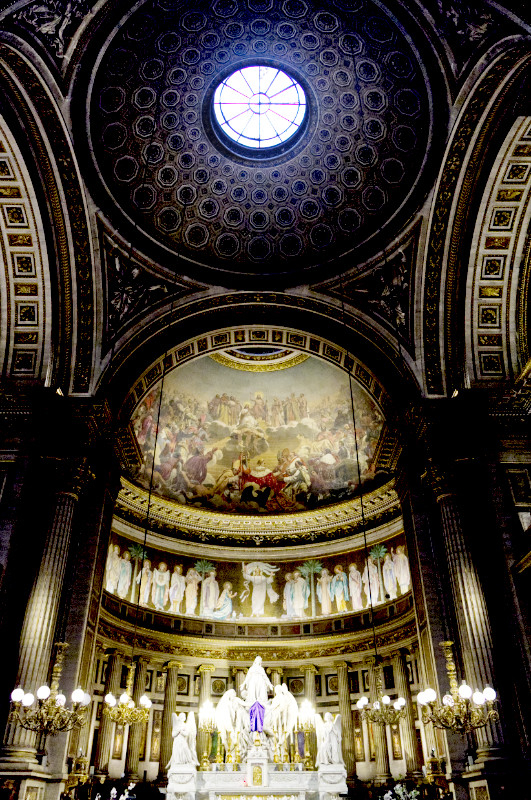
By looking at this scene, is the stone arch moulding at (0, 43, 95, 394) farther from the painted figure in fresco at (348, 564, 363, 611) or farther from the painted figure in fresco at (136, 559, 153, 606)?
the painted figure in fresco at (348, 564, 363, 611)

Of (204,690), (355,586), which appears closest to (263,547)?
(355,586)

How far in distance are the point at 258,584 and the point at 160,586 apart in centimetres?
400

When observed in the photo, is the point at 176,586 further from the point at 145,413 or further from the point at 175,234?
the point at 175,234

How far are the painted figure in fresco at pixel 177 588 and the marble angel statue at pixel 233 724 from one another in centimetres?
541

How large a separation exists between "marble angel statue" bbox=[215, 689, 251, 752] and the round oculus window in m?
16.0

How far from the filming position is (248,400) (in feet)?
79.3

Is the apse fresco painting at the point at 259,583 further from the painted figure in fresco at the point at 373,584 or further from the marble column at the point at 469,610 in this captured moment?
the marble column at the point at 469,610

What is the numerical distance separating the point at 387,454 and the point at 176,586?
10679 millimetres

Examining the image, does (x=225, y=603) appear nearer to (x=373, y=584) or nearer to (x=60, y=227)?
(x=373, y=584)

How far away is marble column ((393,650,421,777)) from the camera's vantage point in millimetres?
17812

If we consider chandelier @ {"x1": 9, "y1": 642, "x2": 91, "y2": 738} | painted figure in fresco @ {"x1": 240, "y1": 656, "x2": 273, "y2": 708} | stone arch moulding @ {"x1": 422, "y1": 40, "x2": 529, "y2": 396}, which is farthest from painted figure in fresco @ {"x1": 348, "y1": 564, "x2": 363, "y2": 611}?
chandelier @ {"x1": 9, "y1": 642, "x2": 91, "y2": 738}

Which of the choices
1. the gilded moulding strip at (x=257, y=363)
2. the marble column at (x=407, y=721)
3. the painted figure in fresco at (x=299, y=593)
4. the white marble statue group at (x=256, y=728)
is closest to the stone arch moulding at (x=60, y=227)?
the gilded moulding strip at (x=257, y=363)

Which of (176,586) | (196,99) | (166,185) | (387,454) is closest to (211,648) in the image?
(176,586)

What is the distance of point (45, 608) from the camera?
39.4 feet
